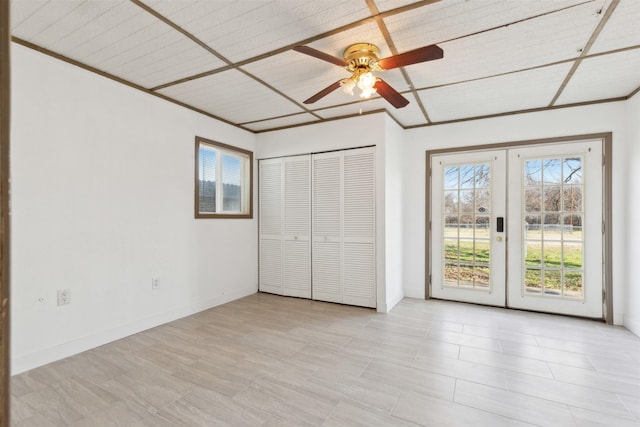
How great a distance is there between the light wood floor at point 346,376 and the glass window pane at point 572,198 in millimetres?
1314

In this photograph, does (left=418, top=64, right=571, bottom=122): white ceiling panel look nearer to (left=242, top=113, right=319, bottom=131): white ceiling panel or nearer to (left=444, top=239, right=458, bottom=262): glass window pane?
(left=242, top=113, right=319, bottom=131): white ceiling panel

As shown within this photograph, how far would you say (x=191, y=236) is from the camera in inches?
152

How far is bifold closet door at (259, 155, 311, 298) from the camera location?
459cm

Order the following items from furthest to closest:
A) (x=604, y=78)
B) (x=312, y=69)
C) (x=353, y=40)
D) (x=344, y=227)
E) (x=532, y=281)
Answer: (x=344, y=227) → (x=532, y=281) → (x=604, y=78) → (x=312, y=69) → (x=353, y=40)

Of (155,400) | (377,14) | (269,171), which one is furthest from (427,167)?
(155,400)

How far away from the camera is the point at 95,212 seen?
9.59ft

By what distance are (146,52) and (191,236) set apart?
2048 millimetres

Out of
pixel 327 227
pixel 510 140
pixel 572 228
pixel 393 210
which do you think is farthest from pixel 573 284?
pixel 327 227

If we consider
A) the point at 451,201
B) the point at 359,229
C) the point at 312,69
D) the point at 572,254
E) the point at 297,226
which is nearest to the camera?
the point at 312,69

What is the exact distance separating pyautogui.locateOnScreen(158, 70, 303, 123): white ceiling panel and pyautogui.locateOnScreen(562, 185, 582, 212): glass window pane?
3385mm

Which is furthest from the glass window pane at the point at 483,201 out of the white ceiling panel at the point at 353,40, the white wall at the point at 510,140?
the white ceiling panel at the point at 353,40

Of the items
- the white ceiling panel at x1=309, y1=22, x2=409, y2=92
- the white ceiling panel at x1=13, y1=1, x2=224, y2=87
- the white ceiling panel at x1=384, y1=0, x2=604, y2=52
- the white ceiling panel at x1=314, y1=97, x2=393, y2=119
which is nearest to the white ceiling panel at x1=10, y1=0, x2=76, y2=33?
the white ceiling panel at x1=13, y1=1, x2=224, y2=87

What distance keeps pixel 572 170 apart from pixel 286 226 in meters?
3.72

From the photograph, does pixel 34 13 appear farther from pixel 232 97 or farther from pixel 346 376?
pixel 346 376
